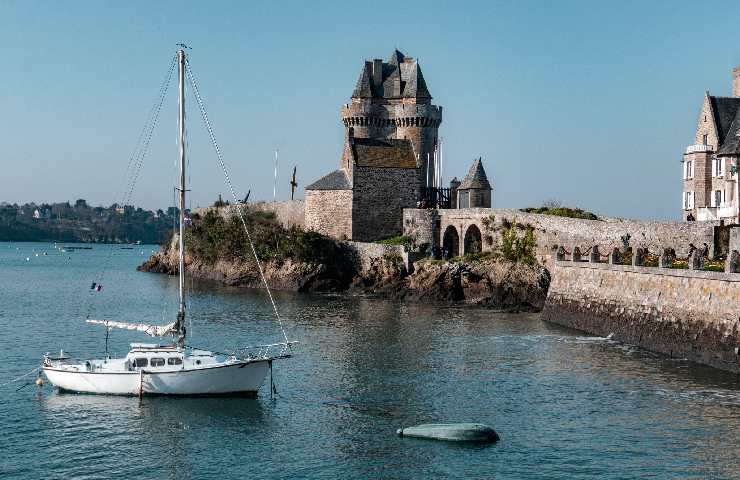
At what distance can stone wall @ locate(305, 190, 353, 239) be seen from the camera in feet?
233

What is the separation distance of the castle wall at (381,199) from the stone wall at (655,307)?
22.8 metres

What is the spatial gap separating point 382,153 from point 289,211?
1174cm

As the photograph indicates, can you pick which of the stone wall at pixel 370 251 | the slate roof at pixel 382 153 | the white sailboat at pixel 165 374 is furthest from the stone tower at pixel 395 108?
the white sailboat at pixel 165 374

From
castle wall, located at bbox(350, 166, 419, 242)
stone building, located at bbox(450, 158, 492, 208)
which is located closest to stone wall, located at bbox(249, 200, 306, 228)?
castle wall, located at bbox(350, 166, 419, 242)

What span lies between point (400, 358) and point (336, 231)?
1428 inches

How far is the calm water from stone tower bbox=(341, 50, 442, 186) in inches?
1404

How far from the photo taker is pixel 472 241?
213 feet

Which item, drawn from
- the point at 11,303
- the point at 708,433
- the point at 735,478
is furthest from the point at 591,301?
the point at 11,303

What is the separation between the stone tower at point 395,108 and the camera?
253 ft

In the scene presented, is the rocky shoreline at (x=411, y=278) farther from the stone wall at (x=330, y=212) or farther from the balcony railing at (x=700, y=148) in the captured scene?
the balcony railing at (x=700, y=148)

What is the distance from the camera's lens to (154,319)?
50438 mm

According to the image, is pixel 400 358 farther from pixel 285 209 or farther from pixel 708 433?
pixel 285 209

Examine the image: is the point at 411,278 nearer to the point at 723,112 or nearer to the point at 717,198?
the point at 717,198

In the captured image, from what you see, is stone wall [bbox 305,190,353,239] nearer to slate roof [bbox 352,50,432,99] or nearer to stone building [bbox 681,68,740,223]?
slate roof [bbox 352,50,432,99]
